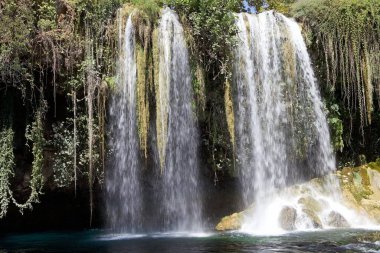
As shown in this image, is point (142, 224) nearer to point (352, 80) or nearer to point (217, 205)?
point (217, 205)

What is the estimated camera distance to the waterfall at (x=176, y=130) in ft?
43.1

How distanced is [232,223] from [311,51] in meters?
6.33

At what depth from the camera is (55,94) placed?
42.9 ft

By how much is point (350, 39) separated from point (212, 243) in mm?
8984

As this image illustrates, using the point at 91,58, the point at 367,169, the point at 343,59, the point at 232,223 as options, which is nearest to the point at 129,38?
the point at 91,58

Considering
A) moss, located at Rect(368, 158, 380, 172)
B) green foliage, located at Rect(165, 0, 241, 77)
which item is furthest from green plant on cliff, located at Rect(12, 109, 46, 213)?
moss, located at Rect(368, 158, 380, 172)

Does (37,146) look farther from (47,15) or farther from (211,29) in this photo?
(211,29)

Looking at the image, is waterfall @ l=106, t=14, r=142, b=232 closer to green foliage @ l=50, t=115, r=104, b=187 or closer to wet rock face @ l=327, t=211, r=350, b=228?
green foliage @ l=50, t=115, r=104, b=187

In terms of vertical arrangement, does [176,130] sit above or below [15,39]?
below

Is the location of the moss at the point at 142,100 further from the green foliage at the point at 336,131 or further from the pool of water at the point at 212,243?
the green foliage at the point at 336,131

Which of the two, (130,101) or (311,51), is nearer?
(130,101)

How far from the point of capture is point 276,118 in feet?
48.4

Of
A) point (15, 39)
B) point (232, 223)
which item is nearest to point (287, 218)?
point (232, 223)

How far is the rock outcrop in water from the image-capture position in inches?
503
